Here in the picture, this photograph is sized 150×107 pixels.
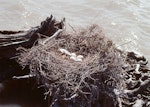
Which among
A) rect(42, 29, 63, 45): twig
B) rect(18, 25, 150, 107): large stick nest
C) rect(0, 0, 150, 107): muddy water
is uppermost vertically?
rect(42, 29, 63, 45): twig

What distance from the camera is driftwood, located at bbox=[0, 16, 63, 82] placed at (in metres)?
4.60

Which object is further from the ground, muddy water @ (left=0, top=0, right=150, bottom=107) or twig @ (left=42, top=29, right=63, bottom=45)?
twig @ (left=42, top=29, right=63, bottom=45)

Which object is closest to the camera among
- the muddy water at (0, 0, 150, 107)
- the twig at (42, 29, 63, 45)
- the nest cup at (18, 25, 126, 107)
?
the nest cup at (18, 25, 126, 107)

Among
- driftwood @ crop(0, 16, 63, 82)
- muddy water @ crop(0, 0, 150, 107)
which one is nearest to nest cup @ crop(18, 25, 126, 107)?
driftwood @ crop(0, 16, 63, 82)

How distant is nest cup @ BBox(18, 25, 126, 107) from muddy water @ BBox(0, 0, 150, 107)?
11.3 ft

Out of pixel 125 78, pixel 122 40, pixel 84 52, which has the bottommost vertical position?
pixel 122 40

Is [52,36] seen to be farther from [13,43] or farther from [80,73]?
[80,73]

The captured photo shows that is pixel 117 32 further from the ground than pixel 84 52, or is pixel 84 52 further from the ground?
pixel 84 52

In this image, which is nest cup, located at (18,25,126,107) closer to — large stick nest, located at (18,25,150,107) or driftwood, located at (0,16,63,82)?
large stick nest, located at (18,25,150,107)

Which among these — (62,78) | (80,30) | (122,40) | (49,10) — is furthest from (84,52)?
(49,10)

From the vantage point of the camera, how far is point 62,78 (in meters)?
4.06

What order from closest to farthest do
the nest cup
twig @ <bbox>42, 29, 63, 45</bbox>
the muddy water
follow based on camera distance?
the nest cup
twig @ <bbox>42, 29, 63, 45</bbox>
the muddy water

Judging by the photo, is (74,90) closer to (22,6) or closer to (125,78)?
(125,78)

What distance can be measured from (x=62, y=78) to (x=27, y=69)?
0.76m
